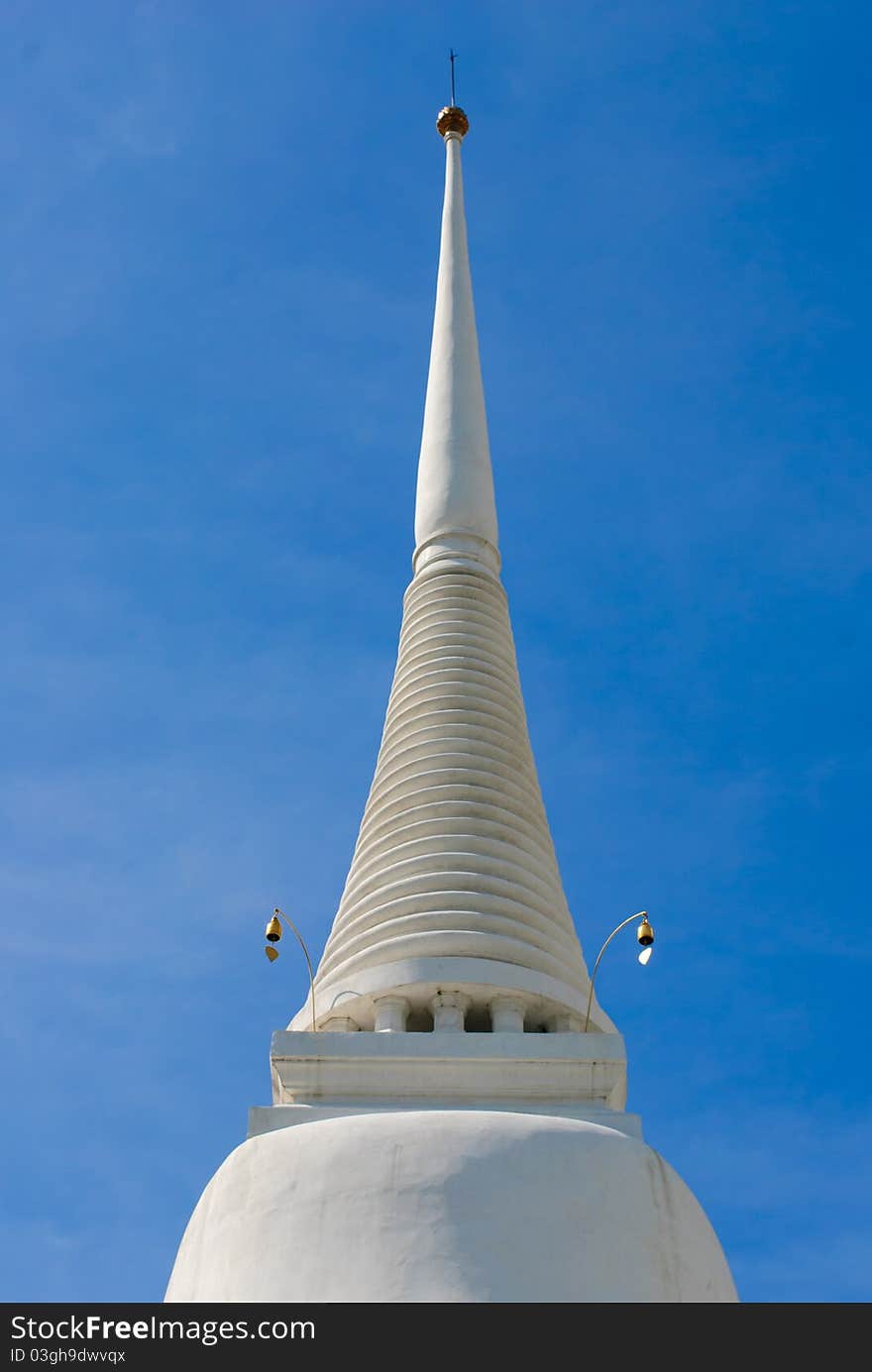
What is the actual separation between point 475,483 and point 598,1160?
12339mm

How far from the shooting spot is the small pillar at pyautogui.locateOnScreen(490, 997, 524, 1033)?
20.7 meters

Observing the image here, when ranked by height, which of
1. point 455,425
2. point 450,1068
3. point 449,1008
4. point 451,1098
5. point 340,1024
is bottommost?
point 451,1098

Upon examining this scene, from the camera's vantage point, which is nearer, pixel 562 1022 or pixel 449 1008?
pixel 449 1008

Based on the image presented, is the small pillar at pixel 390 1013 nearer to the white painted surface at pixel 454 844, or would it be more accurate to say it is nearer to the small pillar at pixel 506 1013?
the white painted surface at pixel 454 844

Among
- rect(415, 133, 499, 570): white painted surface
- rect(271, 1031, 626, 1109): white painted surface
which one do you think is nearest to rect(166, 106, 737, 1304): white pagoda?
rect(271, 1031, 626, 1109): white painted surface

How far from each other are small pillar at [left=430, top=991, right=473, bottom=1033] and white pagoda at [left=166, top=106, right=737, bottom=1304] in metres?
0.02

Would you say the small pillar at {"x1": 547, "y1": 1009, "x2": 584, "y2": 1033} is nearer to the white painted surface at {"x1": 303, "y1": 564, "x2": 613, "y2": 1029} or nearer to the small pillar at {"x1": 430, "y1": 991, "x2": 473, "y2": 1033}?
the white painted surface at {"x1": 303, "y1": 564, "x2": 613, "y2": 1029}

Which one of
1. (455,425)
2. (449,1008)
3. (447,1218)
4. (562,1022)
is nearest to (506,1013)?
(449,1008)

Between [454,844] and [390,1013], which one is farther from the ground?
[454,844]

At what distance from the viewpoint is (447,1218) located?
17953mm

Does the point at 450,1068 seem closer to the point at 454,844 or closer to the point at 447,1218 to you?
the point at 447,1218

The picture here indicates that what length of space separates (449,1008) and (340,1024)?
1.28 meters
